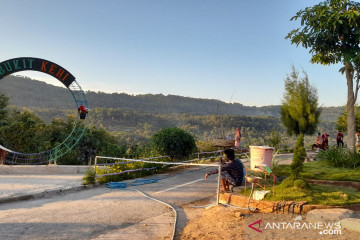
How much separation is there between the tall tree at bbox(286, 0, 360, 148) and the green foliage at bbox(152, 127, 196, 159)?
7961 millimetres

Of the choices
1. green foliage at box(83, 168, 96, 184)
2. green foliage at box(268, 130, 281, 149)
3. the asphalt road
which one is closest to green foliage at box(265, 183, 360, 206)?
the asphalt road

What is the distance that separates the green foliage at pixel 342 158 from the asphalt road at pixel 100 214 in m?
6.19

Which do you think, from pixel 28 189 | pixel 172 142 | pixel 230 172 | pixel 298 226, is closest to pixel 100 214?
pixel 230 172

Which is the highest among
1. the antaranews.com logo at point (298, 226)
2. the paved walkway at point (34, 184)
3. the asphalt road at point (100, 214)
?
the antaranews.com logo at point (298, 226)

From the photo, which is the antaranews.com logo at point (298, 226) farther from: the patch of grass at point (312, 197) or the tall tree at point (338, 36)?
the tall tree at point (338, 36)

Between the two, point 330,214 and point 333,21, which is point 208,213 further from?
point 333,21

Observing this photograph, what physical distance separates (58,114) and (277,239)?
6011cm

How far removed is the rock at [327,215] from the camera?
5.90 m

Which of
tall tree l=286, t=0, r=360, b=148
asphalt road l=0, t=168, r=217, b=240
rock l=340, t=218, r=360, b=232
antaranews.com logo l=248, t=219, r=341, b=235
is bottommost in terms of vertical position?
asphalt road l=0, t=168, r=217, b=240

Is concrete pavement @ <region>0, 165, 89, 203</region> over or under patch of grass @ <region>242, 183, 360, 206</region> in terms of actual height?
under

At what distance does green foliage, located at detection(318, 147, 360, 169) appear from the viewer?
1299cm

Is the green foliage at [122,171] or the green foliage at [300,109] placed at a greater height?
the green foliage at [300,109]

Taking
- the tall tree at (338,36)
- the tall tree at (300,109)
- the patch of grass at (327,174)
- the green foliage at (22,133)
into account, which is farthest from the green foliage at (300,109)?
the green foliage at (22,133)

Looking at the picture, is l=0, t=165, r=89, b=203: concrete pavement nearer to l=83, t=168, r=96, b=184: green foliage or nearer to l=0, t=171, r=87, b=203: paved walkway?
l=0, t=171, r=87, b=203: paved walkway
